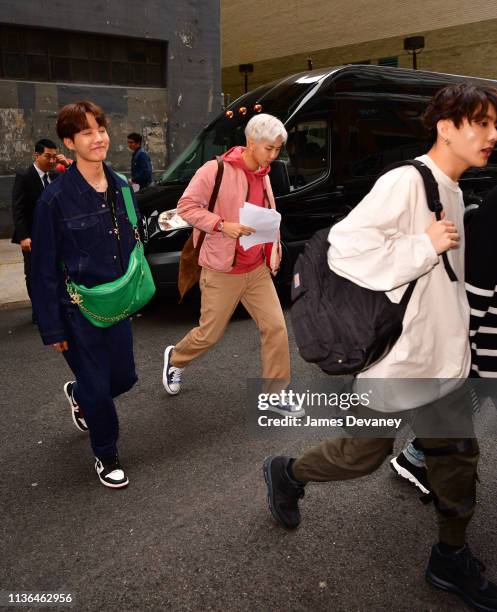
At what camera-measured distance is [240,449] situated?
12.0ft

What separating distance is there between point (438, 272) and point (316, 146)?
4.52 meters

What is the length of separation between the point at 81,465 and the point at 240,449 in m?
0.93

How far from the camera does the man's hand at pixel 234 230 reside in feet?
11.9

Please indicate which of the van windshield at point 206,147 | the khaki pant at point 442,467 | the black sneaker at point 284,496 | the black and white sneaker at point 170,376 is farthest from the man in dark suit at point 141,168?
the khaki pant at point 442,467

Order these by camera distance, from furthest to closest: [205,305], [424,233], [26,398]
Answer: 1. [26,398]
2. [205,305]
3. [424,233]

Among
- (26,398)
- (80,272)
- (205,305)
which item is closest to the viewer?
(80,272)

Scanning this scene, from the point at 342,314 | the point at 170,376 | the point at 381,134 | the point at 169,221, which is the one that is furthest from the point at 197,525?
the point at 381,134

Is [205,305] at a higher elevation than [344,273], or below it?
below

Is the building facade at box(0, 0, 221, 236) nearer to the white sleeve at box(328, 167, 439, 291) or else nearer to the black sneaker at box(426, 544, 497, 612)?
the white sleeve at box(328, 167, 439, 291)

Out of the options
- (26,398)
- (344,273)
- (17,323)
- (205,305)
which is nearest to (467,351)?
(344,273)

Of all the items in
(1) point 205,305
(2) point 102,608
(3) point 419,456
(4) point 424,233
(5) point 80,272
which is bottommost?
(2) point 102,608

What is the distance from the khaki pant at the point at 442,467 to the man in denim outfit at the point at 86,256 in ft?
4.18

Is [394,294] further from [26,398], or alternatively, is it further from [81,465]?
[26,398]

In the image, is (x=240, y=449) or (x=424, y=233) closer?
(x=424, y=233)
